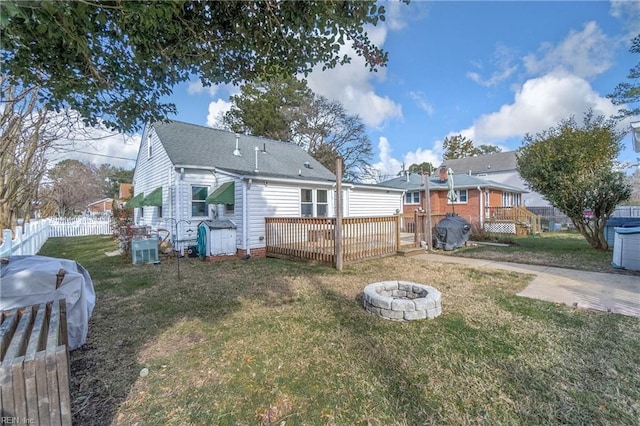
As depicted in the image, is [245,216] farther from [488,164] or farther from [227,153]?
[488,164]

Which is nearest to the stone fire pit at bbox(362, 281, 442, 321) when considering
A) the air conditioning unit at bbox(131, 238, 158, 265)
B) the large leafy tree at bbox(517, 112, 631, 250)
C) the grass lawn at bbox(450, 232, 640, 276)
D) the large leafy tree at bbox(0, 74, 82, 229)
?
the large leafy tree at bbox(0, 74, 82, 229)

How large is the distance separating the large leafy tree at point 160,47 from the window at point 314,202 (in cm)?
783

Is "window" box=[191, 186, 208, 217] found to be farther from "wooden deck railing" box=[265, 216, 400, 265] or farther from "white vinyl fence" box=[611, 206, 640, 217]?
"white vinyl fence" box=[611, 206, 640, 217]

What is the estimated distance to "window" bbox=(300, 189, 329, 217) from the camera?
37.2 ft

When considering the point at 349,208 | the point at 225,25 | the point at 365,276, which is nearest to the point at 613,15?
the point at 349,208

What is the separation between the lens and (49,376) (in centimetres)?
158

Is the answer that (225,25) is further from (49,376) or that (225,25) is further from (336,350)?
(336,350)

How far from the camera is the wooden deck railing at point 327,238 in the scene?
8000 millimetres

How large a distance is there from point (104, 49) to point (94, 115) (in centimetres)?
75

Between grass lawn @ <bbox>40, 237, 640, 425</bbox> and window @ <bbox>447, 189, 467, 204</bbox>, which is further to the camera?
window @ <bbox>447, 189, 467, 204</bbox>

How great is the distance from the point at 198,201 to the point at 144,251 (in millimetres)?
2764

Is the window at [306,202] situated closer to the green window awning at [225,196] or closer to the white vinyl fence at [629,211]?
the green window awning at [225,196]

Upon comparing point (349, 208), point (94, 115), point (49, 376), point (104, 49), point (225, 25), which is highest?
point (225, 25)

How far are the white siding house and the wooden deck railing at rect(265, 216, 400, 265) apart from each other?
79 centimetres
